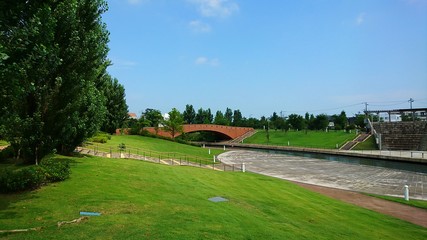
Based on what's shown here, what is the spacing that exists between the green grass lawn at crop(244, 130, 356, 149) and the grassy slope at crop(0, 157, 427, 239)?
5871cm

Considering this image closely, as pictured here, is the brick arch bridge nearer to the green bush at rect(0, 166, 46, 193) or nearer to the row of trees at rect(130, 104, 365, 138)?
the row of trees at rect(130, 104, 365, 138)

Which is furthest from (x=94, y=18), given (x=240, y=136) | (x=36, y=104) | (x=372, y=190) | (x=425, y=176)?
(x=240, y=136)

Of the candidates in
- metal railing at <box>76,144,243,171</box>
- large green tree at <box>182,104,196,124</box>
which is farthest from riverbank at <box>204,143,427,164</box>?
large green tree at <box>182,104,196,124</box>

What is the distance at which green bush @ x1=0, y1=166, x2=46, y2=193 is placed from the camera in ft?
38.4

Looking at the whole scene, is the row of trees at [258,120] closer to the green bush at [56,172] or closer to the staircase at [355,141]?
the staircase at [355,141]

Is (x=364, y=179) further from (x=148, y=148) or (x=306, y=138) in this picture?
(x=306, y=138)

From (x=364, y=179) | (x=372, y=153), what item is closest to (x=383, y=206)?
(x=364, y=179)

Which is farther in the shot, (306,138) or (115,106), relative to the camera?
(306,138)

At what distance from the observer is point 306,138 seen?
87.2 metres

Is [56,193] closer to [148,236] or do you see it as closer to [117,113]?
[148,236]

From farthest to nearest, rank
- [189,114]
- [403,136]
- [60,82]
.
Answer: [189,114]
[403,136]
[60,82]

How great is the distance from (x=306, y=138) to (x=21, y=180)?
8155 centimetres

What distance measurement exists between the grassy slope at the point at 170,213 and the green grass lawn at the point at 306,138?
58.7 meters

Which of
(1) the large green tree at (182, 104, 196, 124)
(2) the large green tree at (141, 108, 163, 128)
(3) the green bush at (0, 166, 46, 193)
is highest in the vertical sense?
(1) the large green tree at (182, 104, 196, 124)
